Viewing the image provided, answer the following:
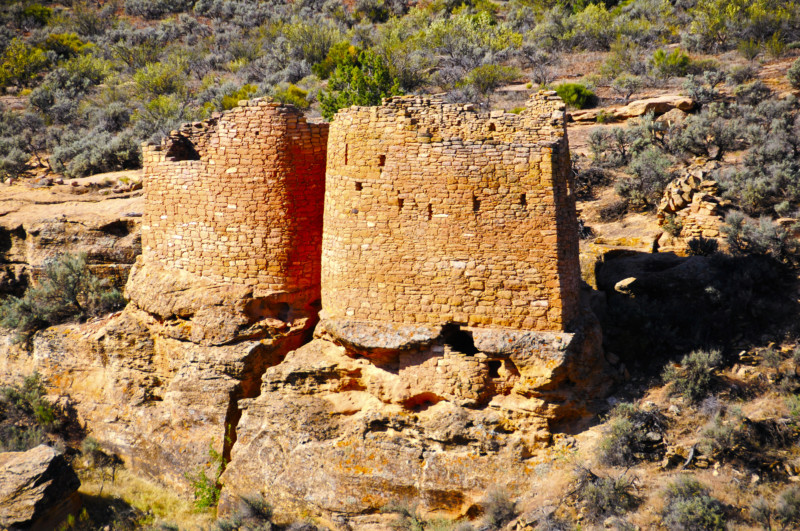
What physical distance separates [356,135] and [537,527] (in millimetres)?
5720

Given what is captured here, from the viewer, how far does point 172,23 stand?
3747cm

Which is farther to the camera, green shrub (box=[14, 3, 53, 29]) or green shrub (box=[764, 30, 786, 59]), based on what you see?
green shrub (box=[14, 3, 53, 29])

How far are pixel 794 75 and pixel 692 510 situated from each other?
54.7 ft

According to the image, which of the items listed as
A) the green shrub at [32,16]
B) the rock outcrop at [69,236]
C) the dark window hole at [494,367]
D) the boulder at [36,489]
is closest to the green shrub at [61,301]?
the rock outcrop at [69,236]

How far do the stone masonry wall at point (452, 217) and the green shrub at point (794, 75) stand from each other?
13571 millimetres

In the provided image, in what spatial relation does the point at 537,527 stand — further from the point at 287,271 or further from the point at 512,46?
the point at 512,46

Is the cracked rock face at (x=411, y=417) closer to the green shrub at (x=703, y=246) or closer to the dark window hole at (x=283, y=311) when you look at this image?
the dark window hole at (x=283, y=311)

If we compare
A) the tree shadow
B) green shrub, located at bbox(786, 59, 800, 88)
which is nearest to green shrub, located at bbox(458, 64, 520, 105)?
green shrub, located at bbox(786, 59, 800, 88)

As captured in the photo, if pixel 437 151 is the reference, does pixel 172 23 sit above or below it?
above

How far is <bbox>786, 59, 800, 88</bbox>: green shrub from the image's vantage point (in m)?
17.9

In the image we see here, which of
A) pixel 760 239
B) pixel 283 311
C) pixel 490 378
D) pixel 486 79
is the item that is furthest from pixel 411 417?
pixel 486 79

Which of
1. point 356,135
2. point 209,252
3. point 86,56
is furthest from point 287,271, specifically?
point 86,56

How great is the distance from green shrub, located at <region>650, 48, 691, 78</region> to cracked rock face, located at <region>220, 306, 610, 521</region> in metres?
17.1

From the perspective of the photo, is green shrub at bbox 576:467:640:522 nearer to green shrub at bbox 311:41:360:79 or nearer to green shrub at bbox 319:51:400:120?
green shrub at bbox 319:51:400:120
